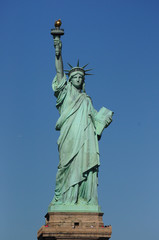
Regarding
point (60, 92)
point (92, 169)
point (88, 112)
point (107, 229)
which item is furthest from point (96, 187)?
point (60, 92)

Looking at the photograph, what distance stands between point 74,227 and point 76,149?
126 inches

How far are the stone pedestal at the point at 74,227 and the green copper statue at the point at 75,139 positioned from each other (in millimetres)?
285

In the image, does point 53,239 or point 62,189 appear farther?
point 62,189

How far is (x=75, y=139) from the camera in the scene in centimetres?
1895

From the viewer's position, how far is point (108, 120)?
19844 mm

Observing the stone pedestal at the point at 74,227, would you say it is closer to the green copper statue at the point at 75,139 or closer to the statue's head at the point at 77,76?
the green copper statue at the point at 75,139

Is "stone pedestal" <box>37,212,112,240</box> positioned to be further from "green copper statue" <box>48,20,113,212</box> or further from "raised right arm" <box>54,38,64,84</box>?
"raised right arm" <box>54,38,64,84</box>

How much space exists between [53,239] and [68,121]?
4.95 metres

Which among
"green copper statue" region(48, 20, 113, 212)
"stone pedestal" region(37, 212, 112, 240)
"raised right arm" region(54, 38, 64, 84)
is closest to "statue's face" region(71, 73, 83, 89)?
"green copper statue" region(48, 20, 113, 212)

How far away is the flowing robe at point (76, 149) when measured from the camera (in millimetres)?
18344

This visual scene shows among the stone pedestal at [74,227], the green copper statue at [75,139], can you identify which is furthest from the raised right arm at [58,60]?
the stone pedestal at [74,227]

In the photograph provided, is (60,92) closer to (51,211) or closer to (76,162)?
(76,162)

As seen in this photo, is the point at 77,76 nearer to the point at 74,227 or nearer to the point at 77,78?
the point at 77,78

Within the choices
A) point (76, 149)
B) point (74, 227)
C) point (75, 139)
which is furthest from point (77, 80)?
point (74, 227)
